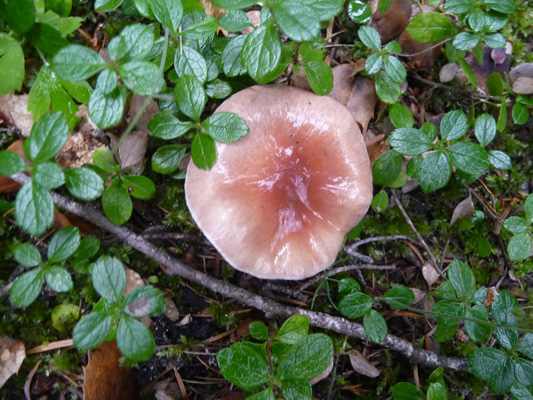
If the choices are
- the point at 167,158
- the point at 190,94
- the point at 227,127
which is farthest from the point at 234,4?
the point at 167,158

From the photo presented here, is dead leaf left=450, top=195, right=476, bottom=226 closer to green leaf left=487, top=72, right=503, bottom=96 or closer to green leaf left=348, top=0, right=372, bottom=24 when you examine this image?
green leaf left=487, top=72, right=503, bottom=96

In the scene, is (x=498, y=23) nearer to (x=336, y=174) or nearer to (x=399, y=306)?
(x=336, y=174)

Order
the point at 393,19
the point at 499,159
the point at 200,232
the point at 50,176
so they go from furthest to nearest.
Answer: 1. the point at 393,19
2. the point at 499,159
3. the point at 200,232
4. the point at 50,176

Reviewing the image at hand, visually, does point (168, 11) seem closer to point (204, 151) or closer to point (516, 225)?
point (204, 151)

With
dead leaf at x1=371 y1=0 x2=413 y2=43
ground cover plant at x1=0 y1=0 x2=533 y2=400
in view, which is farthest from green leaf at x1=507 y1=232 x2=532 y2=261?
dead leaf at x1=371 y1=0 x2=413 y2=43

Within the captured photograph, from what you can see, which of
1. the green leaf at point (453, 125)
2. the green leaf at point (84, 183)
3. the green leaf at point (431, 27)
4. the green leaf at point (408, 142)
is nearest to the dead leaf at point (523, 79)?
the green leaf at point (431, 27)
